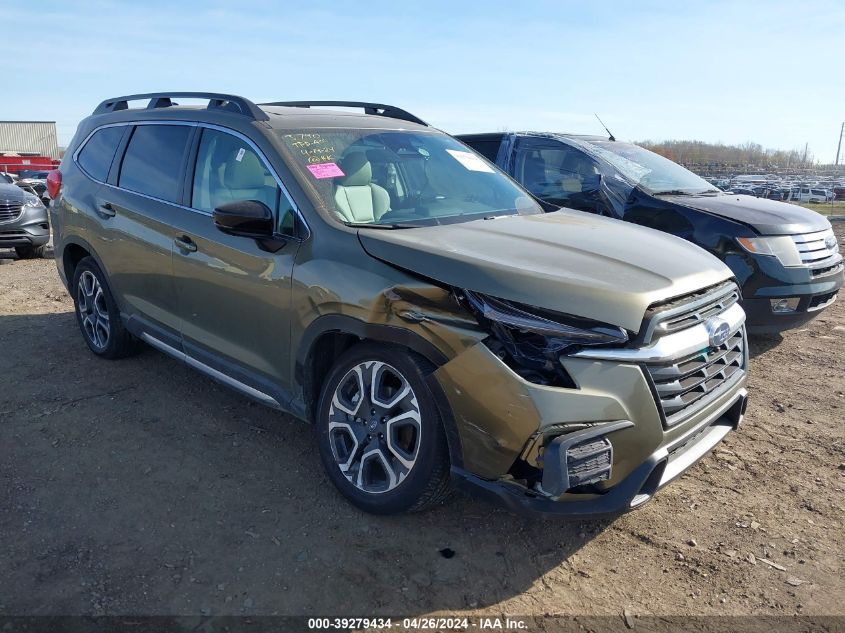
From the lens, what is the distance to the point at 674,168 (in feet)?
22.6

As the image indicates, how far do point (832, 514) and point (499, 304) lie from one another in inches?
80.8

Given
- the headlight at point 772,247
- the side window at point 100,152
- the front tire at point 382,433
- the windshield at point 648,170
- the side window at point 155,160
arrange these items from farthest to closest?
the windshield at point 648,170
the headlight at point 772,247
the side window at point 100,152
the side window at point 155,160
the front tire at point 382,433

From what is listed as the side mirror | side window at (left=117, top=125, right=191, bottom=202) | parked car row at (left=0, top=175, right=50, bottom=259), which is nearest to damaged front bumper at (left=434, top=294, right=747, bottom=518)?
the side mirror

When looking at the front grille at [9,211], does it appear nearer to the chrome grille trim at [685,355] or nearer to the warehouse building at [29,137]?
the chrome grille trim at [685,355]

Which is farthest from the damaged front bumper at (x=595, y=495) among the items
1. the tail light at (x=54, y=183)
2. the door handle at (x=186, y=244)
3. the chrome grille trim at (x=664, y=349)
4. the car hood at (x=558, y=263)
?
the tail light at (x=54, y=183)

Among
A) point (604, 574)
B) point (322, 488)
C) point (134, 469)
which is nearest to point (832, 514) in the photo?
point (604, 574)

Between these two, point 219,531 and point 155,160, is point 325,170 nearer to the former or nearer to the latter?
point 155,160

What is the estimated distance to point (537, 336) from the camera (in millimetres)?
2631

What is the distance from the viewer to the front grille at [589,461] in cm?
248

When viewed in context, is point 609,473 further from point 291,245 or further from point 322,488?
point 291,245

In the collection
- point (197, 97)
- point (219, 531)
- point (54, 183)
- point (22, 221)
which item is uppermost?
point (197, 97)

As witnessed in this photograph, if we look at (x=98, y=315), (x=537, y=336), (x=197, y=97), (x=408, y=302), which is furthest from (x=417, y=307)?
(x=98, y=315)

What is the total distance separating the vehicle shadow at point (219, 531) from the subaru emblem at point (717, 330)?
1.00m

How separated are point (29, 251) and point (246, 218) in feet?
29.0
